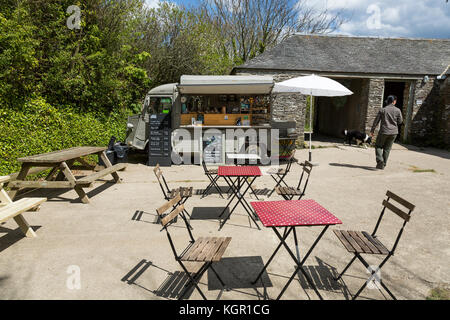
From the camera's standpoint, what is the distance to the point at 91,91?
33.2 feet

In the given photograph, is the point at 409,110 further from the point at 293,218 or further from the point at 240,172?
the point at 293,218

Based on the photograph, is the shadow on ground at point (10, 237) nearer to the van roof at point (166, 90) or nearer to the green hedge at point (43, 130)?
the green hedge at point (43, 130)

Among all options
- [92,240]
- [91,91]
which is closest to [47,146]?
[91,91]

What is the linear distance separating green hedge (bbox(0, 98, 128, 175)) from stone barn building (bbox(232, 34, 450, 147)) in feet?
24.5

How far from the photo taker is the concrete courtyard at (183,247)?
10.4 feet

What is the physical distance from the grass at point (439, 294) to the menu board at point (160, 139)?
26.7 feet

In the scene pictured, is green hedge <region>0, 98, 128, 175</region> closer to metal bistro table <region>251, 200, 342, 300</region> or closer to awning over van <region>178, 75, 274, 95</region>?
awning over van <region>178, 75, 274, 95</region>

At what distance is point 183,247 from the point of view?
413cm

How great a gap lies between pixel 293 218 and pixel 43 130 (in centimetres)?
734

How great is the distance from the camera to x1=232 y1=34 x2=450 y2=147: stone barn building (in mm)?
14391

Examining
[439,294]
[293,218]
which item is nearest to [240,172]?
[293,218]

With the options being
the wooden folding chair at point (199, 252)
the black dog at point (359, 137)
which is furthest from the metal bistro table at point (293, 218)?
the black dog at point (359, 137)

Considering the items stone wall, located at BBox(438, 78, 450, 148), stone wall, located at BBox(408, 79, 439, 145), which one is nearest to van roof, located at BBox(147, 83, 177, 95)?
stone wall, located at BBox(408, 79, 439, 145)

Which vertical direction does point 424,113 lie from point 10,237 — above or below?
above
